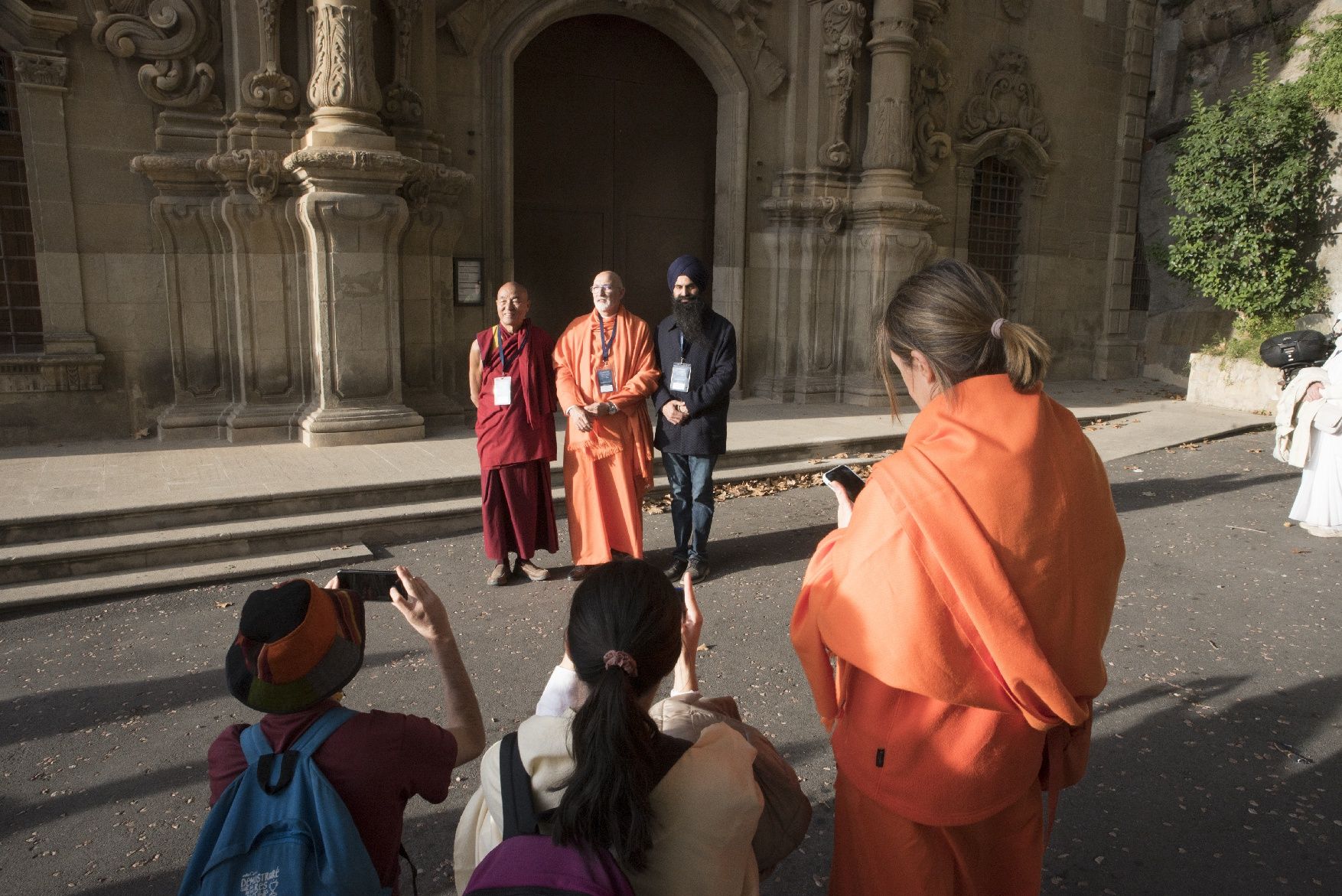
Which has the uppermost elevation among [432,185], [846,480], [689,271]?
[432,185]

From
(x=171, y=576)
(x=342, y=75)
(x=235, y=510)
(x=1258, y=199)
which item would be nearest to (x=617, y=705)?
(x=171, y=576)

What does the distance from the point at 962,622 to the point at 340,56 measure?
810 cm

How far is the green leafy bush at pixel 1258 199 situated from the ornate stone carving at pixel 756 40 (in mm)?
6622

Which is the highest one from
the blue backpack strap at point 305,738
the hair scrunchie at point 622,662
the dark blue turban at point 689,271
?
the dark blue turban at point 689,271

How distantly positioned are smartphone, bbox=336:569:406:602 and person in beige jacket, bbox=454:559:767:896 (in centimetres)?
58

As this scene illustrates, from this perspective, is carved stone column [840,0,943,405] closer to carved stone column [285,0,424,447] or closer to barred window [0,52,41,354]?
carved stone column [285,0,424,447]

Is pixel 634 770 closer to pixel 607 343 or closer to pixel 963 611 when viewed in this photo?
pixel 963 611

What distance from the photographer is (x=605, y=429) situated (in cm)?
590

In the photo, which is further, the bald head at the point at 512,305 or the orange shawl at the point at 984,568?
the bald head at the point at 512,305

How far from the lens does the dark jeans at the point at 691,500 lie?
19.8 ft

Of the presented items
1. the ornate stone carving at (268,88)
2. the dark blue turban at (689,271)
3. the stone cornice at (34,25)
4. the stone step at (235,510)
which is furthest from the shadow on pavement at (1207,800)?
the stone cornice at (34,25)

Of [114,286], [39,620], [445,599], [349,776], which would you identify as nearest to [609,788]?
[349,776]

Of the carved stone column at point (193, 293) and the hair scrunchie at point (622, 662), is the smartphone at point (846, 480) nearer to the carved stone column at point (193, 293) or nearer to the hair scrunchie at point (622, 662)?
the hair scrunchie at point (622, 662)

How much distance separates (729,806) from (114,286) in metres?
8.95
